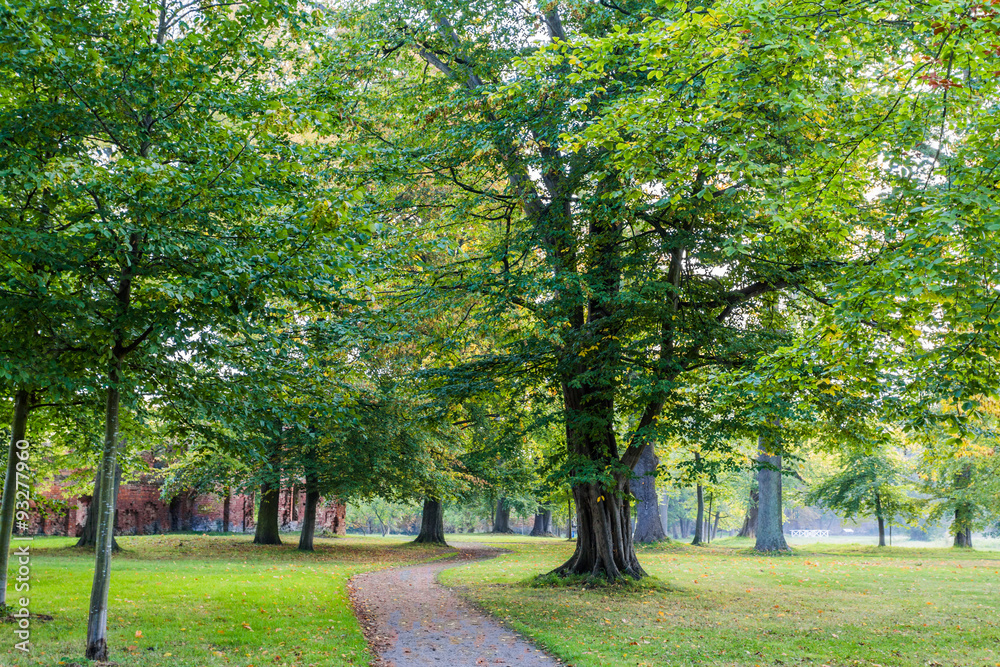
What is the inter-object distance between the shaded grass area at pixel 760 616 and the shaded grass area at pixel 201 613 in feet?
8.70

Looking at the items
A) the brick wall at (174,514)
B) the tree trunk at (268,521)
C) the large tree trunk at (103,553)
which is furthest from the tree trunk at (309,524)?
the large tree trunk at (103,553)

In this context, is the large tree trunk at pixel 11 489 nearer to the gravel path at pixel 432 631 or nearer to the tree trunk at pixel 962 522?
the gravel path at pixel 432 631

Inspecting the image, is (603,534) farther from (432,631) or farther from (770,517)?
(770,517)

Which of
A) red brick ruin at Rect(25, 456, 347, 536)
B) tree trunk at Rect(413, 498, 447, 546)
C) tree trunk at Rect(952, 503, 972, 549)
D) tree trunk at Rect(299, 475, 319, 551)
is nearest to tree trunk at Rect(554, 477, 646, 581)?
tree trunk at Rect(299, 475, 319, 551)

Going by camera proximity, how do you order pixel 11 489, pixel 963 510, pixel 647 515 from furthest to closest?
pixel 963 510 < pixel 647 515 < pixel 11 489

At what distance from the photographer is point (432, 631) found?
9227 mm

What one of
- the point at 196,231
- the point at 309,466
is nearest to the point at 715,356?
the point at 196,231

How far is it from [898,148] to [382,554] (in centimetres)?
2106

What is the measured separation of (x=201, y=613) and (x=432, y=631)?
10.7 feet

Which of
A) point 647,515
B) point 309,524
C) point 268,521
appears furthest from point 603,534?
point 647,515

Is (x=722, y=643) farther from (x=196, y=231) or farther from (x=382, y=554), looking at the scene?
(x=382, y=554)

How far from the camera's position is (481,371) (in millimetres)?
12430

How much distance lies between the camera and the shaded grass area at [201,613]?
707cm

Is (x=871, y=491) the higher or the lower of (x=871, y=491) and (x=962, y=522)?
the higher
